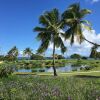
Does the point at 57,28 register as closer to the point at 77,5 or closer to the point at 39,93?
the point at 77,5

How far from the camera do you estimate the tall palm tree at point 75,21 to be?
45359mm

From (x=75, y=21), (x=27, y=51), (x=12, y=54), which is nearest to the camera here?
(x=75, y=21)

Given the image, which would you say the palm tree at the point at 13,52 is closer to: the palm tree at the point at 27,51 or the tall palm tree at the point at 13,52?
the tall palm tree at the point at 13,52

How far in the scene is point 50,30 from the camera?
47344 mm

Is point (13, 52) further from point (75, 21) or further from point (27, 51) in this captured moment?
A: point (75, 21)

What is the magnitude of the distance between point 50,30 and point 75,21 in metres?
4.20

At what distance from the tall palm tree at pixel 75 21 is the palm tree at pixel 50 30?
134 cm

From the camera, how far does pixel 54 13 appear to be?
46.6 m

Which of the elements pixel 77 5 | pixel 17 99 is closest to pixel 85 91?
pixel 17 99

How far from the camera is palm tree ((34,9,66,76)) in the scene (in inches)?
1844

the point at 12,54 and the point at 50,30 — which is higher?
the point at 12,54

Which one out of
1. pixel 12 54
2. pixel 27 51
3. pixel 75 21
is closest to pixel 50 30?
pixel 75 21

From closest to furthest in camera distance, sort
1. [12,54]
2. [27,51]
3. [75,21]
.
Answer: [75,21]
[12,54]
[27,51]

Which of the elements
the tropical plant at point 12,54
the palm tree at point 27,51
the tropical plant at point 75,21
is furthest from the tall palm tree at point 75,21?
the palm tree at point 27,51
